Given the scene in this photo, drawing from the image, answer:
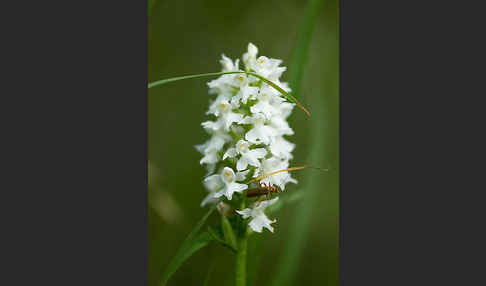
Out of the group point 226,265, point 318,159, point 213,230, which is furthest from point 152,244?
point 318,159

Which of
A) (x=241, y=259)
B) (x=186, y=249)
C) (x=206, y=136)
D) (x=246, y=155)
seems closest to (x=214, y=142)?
(x=246, y=155)

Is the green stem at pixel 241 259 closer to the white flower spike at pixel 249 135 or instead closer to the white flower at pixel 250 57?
the white flower spike at pixel 249 135

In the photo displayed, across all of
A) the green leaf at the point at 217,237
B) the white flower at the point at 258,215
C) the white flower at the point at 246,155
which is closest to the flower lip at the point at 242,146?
the white flower at the point at 246,155

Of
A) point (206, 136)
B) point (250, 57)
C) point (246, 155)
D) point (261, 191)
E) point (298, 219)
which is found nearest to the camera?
point (246, 155)

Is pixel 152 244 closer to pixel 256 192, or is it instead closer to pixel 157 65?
pixel 256 192

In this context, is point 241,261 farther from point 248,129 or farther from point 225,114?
point 225,114
